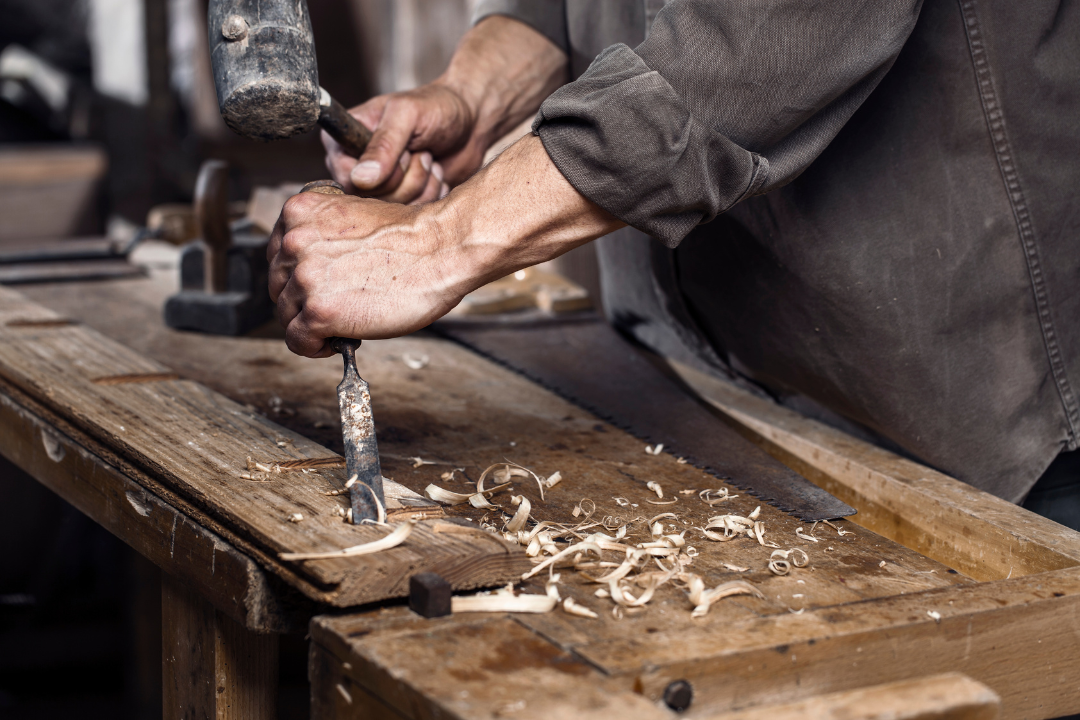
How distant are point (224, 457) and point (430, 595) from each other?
399mm

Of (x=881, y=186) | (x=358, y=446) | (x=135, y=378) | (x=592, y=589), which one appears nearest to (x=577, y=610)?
(x=592, y=589)

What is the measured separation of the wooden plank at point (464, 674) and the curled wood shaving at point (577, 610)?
0.05 metres

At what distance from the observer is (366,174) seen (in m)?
1.49

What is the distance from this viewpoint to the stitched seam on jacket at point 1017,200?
1.21 meters

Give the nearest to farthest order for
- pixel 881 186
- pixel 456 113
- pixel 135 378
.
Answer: pixel 881 186 < pixel 135 378 < pixel 456 113

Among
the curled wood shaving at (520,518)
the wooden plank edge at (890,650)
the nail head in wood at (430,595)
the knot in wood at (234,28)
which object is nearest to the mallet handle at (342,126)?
the knot in wood at (234,28)

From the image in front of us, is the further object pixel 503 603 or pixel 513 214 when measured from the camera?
pixel 513 214

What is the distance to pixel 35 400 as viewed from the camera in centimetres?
136

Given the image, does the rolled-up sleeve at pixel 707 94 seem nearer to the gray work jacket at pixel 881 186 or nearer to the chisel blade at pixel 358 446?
the gray work jacket at pixel 881 186

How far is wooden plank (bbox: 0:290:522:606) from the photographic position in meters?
0.86

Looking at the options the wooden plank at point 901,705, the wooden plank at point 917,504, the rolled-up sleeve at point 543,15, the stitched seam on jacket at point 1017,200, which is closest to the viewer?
the wooden plank at point 901,705

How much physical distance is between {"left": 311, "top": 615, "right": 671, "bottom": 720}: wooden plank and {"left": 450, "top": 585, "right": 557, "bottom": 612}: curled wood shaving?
0.02m

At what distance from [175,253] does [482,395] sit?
52.6 inches

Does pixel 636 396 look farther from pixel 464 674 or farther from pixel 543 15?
pixel 464 674
